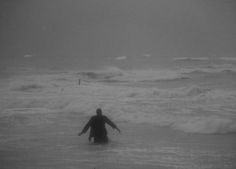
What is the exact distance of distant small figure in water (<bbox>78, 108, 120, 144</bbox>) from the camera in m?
11.7

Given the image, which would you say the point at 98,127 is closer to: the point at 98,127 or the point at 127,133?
the point at 98,127

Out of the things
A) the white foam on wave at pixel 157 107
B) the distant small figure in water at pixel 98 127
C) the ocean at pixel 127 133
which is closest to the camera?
the ocean at pixel 127 133

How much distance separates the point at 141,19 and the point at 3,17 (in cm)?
5656

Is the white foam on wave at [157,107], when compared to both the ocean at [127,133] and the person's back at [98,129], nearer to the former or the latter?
the ocean at [127,133]

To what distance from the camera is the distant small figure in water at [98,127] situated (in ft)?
38.3

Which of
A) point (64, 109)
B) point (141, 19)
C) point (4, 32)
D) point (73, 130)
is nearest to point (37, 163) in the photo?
point (73, 130)

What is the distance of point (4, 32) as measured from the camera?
542 ft

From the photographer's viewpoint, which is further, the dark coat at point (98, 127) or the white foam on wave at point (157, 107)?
the white foam on wave at point (157, 107)

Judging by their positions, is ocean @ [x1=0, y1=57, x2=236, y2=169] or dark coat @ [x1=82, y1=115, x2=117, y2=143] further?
dark coat @ [x1=82, y1=115, x2=117, y2=143]

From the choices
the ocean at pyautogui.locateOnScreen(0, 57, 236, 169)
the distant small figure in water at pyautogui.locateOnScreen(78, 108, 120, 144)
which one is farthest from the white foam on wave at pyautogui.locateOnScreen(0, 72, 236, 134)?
the distant small figure in water at pyautogui.locateOnScreen(78, 108, 120, 144)

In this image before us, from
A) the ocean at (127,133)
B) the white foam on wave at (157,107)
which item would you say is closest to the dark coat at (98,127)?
the ocean at (127,133)

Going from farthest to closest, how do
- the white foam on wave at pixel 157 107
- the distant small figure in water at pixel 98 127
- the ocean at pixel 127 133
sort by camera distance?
1. the white foam on wave at pixel 157 107
2. the distant small figure in water at pixel 98 127
3. the ocean at pixel 127 133

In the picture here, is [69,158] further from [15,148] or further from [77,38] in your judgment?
[77,38]

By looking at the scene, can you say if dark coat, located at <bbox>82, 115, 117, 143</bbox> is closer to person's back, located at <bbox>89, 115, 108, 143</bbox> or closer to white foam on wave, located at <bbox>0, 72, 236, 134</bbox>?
person's back, located at <bbox>89, 115, 108, 143</bbox>
